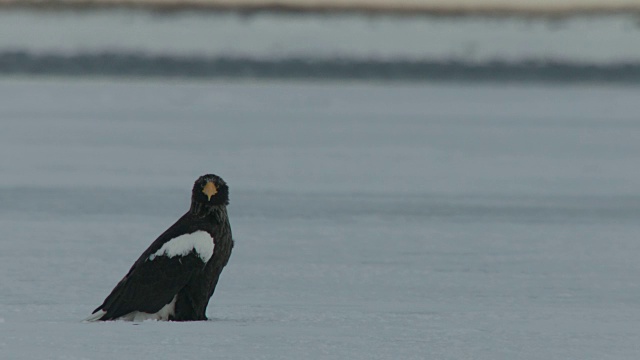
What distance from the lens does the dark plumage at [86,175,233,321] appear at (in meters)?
3.76

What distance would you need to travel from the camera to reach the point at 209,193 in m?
3.86

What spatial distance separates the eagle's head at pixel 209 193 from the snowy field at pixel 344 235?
0.34 m

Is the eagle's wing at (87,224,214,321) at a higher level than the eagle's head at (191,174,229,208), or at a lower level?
lower

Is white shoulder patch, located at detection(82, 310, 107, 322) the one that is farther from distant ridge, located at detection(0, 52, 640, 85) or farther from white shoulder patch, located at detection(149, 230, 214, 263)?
distant ridge, located at detection(0, 52, 640, 85)

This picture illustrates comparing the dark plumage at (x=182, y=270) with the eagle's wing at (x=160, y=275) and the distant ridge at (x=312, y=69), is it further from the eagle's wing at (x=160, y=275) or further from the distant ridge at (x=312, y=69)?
the distant ridge at (x=312, y=69)

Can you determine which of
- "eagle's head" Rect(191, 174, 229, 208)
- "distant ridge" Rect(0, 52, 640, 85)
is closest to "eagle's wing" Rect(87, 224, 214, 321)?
"eagle's head" Rect(191, 174, 229, 208)

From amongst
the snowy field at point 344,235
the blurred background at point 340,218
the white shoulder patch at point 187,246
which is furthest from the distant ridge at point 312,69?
the white shoulder patch at point 187,246

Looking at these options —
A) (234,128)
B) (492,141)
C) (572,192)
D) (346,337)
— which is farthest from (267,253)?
(234,128)

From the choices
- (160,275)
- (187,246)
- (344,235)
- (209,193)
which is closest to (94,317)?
(160,275)

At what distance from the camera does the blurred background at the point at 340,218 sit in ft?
11.9

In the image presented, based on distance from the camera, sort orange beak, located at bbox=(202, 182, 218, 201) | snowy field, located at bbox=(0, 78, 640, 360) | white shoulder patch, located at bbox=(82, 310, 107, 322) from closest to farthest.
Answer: snowy field, located at bbox=(0, 78, 640, 360) < white shoulder patch, located at bbox=(82, 310, 107, 322) < orange beak, located at bbox=(202, 182, 218, 201)

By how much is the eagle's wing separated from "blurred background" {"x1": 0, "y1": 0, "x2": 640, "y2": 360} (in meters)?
0.07

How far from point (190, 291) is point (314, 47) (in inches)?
846

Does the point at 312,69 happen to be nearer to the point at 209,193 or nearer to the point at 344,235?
the point at 344,235
